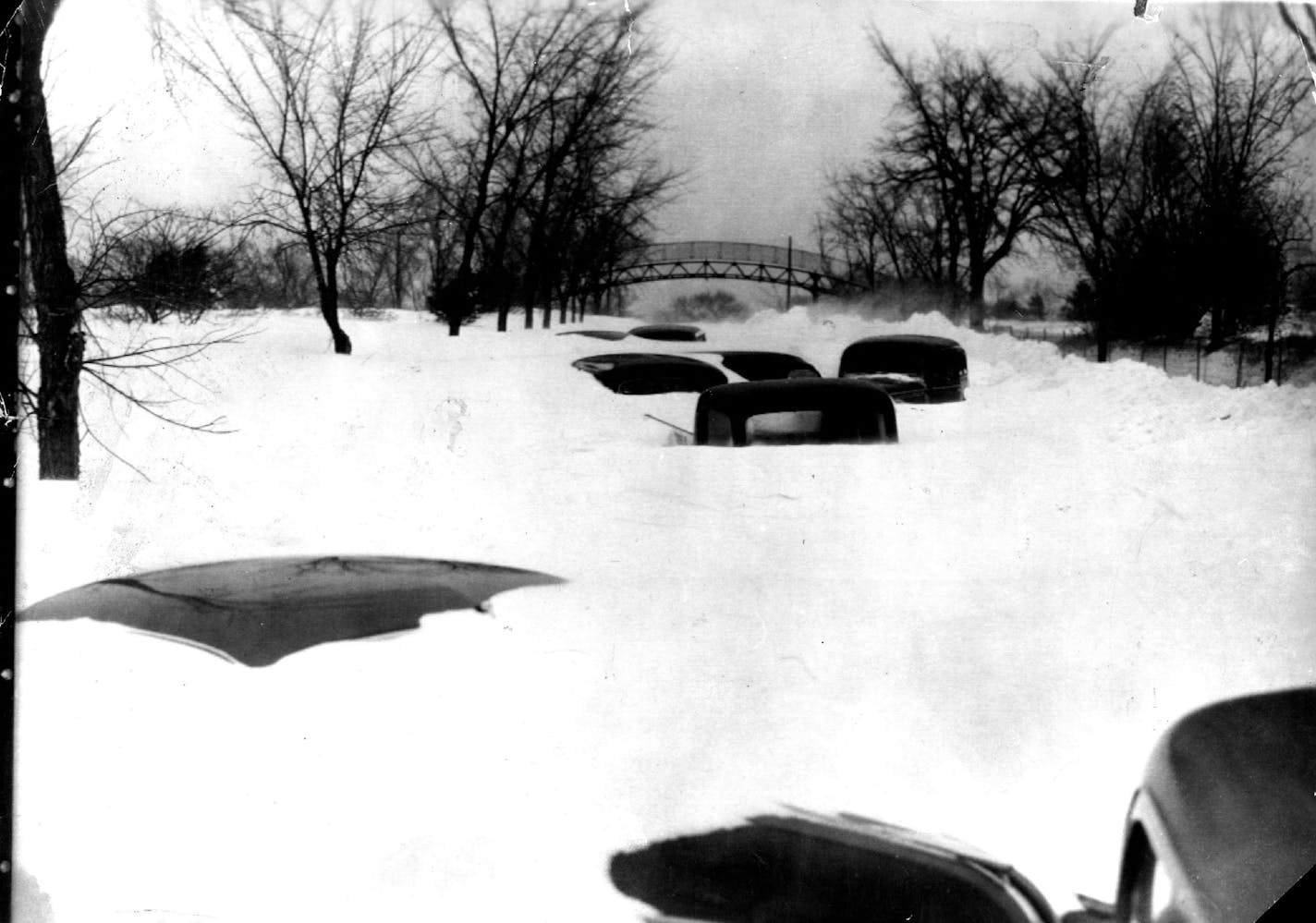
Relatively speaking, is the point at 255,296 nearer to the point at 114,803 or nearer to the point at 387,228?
the point at 387,228

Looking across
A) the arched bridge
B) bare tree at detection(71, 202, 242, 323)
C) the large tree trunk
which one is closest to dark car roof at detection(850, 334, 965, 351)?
the arched bridge

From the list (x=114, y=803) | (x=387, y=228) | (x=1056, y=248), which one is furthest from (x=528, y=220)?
(x=114, y=803)

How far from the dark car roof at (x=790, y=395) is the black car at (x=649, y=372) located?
0.03 m

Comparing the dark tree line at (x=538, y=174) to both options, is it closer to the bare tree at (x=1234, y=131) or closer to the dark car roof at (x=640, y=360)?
the dark car roof at (x=640, y=360)

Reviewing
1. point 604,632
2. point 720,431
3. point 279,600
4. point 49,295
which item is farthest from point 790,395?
point 49,295

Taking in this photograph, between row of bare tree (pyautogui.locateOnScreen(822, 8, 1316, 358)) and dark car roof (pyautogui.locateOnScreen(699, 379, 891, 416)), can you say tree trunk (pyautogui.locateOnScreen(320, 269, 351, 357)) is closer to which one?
dark car roof (pyautogui.locateOnScreen(699, 379, 891, 416))

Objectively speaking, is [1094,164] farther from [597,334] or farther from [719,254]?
[597,334]

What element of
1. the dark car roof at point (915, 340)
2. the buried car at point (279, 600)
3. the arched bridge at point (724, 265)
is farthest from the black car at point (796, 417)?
the buried car at point (279, 600)

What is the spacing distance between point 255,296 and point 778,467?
100cm

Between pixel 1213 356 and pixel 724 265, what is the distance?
97 centimetres

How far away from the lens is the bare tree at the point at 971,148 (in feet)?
5.71

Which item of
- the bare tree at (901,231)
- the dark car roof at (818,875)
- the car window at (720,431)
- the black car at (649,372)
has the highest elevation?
the bare tree at (901,231)

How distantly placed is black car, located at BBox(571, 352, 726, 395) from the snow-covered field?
37 mm

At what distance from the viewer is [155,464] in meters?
1.69
